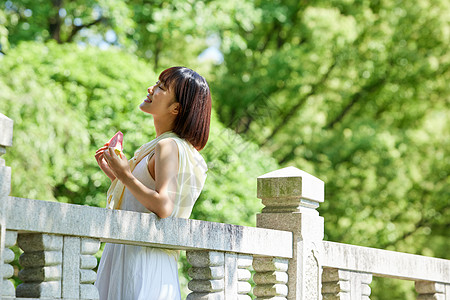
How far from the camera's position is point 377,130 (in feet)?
51.0

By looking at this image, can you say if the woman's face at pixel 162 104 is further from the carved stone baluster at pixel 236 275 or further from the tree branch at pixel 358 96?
the tree branch at pixel 358 96

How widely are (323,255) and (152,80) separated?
7.31m

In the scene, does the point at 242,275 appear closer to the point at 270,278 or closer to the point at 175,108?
the point at 270,278

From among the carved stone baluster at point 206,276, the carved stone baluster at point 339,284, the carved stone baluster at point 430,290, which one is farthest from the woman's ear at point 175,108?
the carved stone baluster at point 430,290

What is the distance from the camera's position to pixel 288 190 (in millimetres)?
4680

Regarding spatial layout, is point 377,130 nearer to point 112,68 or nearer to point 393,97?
point 393,97

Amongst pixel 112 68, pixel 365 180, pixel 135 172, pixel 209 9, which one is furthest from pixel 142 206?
pixel 365 180

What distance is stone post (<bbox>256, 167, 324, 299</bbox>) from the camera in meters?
4.65

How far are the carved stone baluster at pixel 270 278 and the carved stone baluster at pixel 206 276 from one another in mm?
605

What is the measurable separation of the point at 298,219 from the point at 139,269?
1371 mm

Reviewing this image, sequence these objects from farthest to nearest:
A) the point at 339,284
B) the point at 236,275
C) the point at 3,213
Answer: the point at 339,284 → the point at 236,275 → the point at 3,213

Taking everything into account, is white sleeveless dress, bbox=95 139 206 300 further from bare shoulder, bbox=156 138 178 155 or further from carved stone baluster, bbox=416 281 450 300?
carved stone baluster, bbox=416 281 450 300

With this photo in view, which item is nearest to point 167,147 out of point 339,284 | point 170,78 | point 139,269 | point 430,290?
point 170,78

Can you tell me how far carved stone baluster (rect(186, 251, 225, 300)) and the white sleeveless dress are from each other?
0.20 metres
